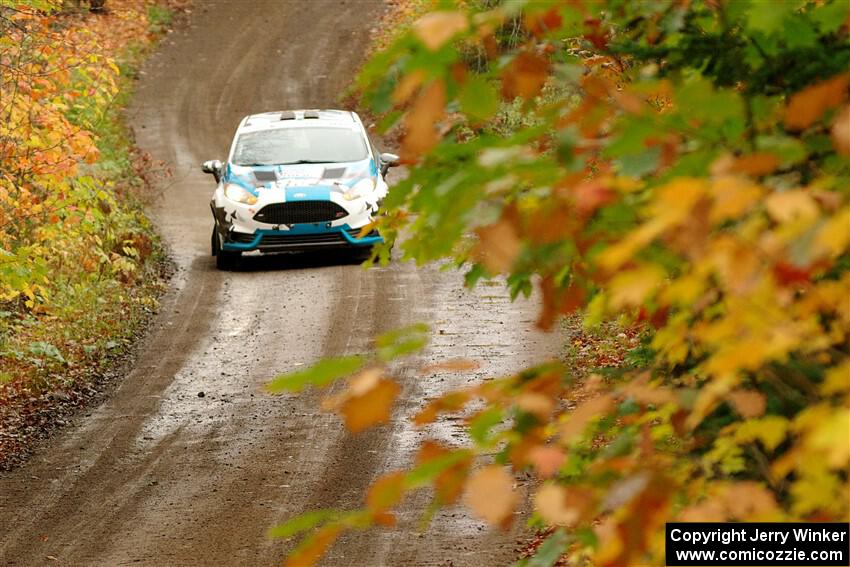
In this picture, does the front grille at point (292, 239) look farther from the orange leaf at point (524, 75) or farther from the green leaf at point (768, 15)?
the green leaf at point (768, 15)

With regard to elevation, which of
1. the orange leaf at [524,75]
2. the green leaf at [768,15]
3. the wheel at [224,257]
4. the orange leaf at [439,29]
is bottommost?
the wheel at [224,257]

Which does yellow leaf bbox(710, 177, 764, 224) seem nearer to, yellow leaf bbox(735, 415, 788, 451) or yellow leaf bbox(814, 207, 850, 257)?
yellow leaf bbox(814, 207, 850, 257)

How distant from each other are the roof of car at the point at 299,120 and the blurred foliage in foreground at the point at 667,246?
1466 centimetres

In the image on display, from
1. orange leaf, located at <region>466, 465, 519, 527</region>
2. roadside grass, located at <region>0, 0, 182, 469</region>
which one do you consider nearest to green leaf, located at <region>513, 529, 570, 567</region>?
orange leaf, located at <region>466, 465, 519, 527</region>

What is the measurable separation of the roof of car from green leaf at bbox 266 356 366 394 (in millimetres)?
15403

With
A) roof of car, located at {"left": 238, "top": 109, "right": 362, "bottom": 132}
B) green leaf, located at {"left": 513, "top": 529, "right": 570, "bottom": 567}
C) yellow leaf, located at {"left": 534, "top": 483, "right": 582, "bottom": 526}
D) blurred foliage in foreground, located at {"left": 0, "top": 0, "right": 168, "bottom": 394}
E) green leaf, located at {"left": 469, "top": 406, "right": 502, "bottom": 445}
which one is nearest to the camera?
yellow leaf, located at {"left": 534, "top": 483, "right": 582, "bottom": 526}

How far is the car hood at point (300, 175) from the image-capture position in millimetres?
16328

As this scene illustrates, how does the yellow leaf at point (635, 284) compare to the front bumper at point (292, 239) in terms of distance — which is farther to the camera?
the front bumper at point (292, 239)

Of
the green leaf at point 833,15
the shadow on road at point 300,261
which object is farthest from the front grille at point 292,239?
the green leaf at point 833,15

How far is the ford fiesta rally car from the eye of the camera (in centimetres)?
1620

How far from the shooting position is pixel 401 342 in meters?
2.51

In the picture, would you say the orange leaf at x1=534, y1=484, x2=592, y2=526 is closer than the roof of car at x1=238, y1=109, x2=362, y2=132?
Yes

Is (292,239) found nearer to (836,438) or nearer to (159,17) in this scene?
(836,438)

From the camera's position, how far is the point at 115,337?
44.5 ft
